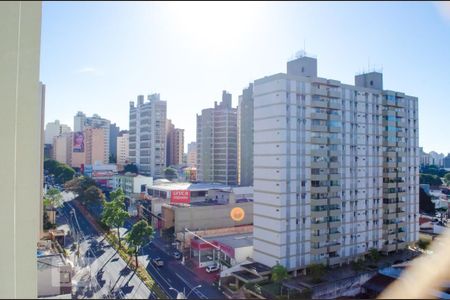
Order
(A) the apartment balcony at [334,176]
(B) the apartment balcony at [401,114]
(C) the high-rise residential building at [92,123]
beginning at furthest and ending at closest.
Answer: (C) the high-rise residential building at [92,123]
(A) the apartment balcony at [334,176]
(B) the apartment balcony at [401,114]

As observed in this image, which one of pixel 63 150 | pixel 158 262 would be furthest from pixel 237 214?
pixel 63 150

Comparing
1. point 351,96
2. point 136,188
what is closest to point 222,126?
point 136,188

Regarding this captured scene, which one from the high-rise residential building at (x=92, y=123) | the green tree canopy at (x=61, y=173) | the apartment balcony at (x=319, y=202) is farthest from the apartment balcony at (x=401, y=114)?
the green tree canopy at (x=61, y=173)

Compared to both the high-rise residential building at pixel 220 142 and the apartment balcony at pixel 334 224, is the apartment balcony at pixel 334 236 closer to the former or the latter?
the apartment balcony at pixel 334 224

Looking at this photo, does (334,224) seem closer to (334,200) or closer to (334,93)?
(334,200)

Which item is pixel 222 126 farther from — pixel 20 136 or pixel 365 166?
pixel 20 136
